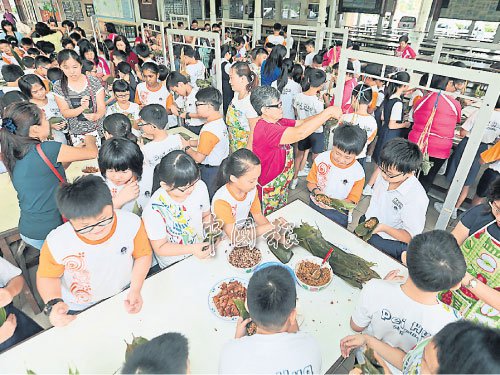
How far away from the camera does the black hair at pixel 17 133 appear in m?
1.72

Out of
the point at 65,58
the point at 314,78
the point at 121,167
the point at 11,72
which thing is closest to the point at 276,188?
the point at 121,167

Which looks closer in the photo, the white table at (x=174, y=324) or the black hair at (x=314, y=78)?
the white table at (x=174, y=324)

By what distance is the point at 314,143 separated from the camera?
12.6 feet

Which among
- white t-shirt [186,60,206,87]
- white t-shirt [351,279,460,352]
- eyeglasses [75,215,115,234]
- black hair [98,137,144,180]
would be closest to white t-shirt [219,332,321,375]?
white t-shirt [351,279,460,352]

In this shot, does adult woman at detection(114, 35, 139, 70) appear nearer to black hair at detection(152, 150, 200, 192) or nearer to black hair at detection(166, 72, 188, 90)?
black hair at detection(166, 72, 188, 90)

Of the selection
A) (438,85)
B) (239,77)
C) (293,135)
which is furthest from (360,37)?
(293,135)

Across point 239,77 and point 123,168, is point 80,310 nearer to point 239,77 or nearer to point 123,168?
point 123,168

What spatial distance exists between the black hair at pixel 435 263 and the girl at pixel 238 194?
35.3 inches

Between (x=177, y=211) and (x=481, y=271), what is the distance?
158 cm

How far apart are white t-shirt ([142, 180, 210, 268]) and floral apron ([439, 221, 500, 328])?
1.41m

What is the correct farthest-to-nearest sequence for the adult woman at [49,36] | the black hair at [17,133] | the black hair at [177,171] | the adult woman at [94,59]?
the adult woman at [49,36]
the adult woman at [94,59]
the black hair at [17,133]
the black hair at [177,171]

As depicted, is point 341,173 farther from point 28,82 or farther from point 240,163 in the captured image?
point 28,82

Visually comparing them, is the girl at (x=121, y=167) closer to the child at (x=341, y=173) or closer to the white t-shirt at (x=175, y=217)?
the white t-shirt at (x=175, y=217)

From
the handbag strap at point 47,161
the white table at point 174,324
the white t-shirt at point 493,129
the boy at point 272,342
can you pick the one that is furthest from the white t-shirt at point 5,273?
the white t-shirt at point 493,129
